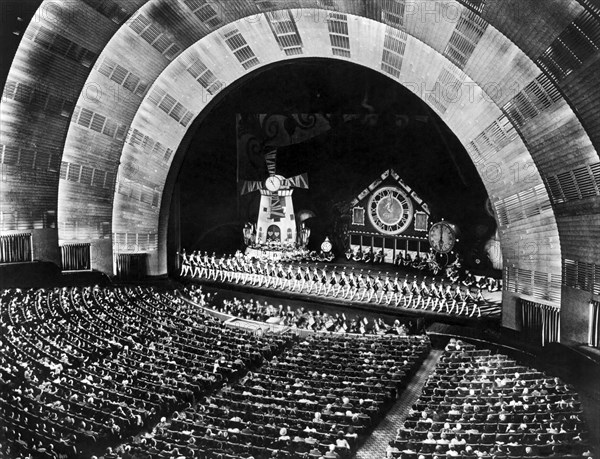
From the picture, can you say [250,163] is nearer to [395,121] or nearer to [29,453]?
[395,121]

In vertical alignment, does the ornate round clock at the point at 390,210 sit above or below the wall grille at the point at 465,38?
below

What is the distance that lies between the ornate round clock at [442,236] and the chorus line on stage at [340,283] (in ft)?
7.25

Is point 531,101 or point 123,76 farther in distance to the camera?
point 123,76

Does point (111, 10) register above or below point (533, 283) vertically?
above

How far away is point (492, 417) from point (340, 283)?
12.4m

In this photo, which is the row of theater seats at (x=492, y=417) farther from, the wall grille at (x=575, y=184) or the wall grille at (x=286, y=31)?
the wall grille at (x=286, y=31)

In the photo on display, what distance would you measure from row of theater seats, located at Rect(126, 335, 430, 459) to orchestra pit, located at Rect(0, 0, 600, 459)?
0.21 ft

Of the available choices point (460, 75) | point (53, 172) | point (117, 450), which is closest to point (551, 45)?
point (460, 75)

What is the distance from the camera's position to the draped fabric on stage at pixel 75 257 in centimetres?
2561

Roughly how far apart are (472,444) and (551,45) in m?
9.51

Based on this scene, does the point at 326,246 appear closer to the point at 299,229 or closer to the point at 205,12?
the point at 299,229

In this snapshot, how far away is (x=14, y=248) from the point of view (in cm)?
2412

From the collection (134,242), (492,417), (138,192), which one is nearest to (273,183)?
(138,192)

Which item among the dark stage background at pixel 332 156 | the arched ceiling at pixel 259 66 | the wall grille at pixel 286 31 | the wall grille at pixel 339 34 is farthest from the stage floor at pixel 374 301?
the wall grille at pixel 286 31
